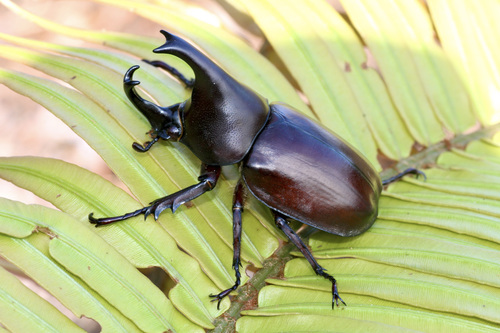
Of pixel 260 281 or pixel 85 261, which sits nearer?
pixel 85 261

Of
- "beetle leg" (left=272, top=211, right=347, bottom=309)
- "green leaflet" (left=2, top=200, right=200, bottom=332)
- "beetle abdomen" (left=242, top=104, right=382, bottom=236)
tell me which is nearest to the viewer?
"green leaflet" (left=2, top=200, right=200, bottom=332)

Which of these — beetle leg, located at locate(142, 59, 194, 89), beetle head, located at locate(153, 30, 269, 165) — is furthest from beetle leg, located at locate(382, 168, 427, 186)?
beetle leg, located at locate(142, 59, 194, 89)

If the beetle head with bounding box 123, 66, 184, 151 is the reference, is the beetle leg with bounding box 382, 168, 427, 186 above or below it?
below

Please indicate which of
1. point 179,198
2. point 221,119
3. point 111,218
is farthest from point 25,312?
point 221,119

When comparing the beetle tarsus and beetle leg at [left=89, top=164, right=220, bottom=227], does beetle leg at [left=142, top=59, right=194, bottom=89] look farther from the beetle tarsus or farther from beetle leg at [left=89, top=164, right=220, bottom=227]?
the beetle tarsus

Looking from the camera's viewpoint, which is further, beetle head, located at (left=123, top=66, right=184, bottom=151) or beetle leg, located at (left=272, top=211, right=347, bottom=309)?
beetle head, located at (left=123, top=66, right=184, bottom=151)

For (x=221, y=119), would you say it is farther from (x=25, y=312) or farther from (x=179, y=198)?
(x=25, y=312)

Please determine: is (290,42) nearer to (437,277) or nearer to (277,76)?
(277,76)

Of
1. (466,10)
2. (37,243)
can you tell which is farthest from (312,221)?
(466,10)
